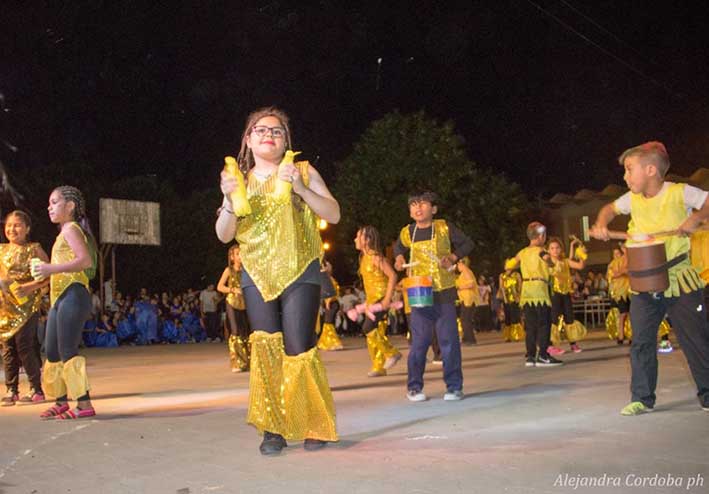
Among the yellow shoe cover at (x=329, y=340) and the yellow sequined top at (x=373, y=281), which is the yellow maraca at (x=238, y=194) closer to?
the yellow sequined top at (x=373, y=281)

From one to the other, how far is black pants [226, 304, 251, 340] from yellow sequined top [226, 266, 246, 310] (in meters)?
0.08

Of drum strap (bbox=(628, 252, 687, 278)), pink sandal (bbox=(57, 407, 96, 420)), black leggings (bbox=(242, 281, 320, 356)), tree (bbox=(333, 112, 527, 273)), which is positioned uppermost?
tree (bbox=(333, 112, 527, 273))

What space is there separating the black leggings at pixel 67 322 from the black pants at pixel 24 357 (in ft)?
5.66

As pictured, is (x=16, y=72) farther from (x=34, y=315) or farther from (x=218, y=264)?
(x=34, y=315)

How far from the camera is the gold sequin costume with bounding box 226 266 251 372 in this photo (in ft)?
39.7

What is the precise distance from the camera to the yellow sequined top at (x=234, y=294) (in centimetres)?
1243

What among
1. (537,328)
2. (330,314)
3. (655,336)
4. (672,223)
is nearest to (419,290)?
(655,336)

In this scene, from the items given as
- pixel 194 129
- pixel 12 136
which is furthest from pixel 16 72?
pixel 194 129

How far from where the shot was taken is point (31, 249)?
8719 mm

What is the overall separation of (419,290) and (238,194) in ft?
10.0

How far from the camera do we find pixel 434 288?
7.64 metres

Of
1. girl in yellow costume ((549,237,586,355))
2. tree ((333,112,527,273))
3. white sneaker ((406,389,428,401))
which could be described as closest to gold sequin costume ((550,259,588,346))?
girl in yellow costume ((549,237,586,355))

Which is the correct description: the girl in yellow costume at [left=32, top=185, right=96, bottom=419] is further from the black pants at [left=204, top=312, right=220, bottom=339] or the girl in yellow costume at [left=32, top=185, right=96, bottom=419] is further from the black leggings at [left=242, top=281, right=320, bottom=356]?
the black pants at [left=204, top=312, right=220, bottom=339]

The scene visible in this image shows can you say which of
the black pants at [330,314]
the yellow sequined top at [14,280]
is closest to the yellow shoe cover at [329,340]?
the black pants at [330,314]
